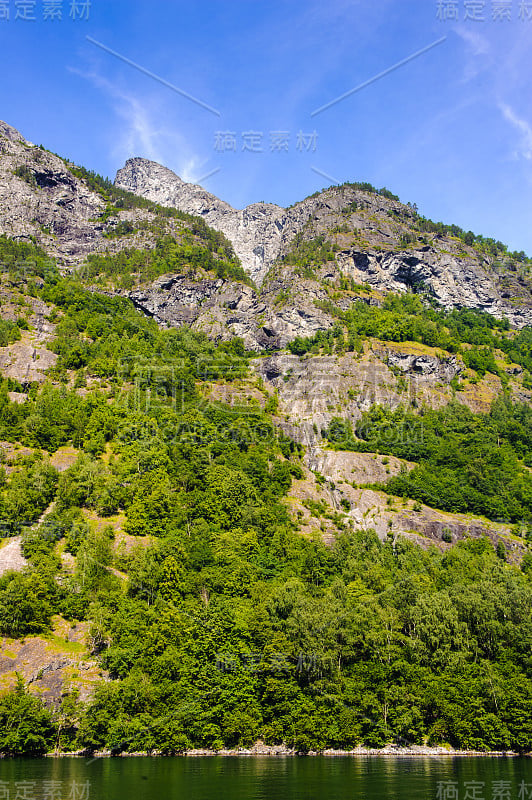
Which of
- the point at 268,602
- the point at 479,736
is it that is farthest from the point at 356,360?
the point at 479,736

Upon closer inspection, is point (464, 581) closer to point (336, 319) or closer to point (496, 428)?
point (496, 428)

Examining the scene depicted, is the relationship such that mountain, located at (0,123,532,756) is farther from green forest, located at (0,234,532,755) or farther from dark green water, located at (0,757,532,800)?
dark green water, located at (0,757,532,800)

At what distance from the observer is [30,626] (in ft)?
237

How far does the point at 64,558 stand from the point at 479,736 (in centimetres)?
5876

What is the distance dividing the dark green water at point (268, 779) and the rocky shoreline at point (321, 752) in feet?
12.9

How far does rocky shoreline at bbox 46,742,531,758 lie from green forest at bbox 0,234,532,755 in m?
0.85

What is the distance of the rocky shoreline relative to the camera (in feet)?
203

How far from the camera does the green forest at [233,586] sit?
211 ft

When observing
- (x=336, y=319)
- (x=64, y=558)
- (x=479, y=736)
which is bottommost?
(x=479, y=736)

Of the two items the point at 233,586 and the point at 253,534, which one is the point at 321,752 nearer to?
the point at 233,586

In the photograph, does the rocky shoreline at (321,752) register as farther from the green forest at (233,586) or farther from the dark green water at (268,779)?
the dark green water at (268,779)

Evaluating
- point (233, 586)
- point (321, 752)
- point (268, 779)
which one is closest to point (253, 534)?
point (233, 586)

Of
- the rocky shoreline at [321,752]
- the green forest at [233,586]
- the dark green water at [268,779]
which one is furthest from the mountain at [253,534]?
the dark green water at [268,779]

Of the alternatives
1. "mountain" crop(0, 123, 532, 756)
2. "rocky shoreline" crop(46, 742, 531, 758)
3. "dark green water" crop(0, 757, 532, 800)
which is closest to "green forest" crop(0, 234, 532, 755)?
"mountain" crop(0, 123, 532, 756)
